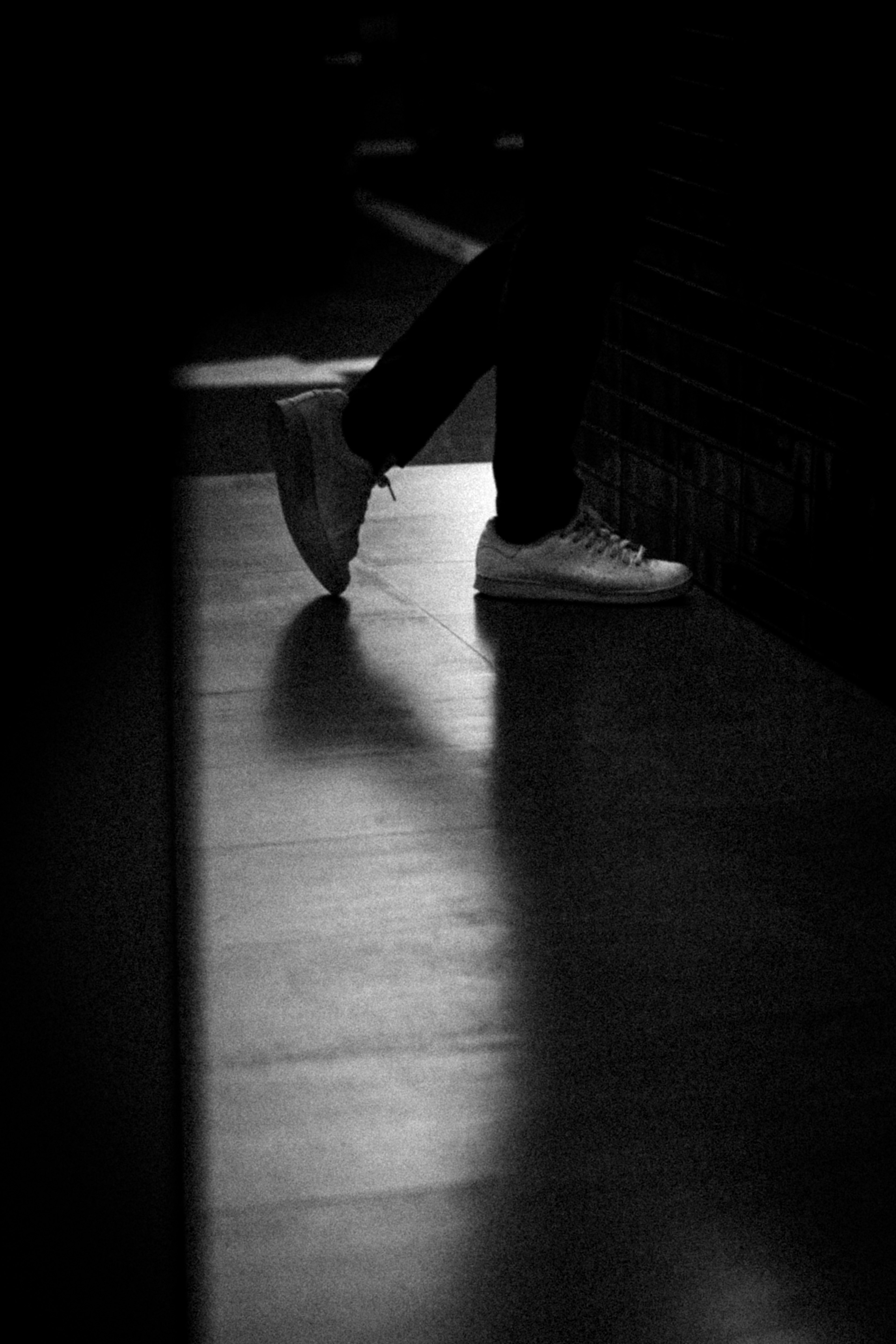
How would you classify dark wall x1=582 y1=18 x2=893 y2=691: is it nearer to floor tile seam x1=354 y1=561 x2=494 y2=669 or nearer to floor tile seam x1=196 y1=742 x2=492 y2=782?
floor tile seam x1=354 y1=561 x2=494 y2=669

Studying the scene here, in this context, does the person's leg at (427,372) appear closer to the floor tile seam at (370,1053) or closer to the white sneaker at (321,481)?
the white sneaker at (321,481)

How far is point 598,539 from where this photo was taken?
6.61ft

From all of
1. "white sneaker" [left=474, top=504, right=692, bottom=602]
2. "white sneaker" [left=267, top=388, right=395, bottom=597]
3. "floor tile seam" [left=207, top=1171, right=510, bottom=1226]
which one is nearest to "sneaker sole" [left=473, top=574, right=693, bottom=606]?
"white sneaker" [left=474, top=504, right=692, bottom=602]

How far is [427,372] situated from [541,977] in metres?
1.00

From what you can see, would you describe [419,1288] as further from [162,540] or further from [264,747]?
[264,747]

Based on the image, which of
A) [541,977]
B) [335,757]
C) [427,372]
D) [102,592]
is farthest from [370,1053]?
[427,372]

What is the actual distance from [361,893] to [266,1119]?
32 cm

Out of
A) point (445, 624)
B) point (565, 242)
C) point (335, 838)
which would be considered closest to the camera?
point (335, 838)

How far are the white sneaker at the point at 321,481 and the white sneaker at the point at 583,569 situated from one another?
0.16 metres

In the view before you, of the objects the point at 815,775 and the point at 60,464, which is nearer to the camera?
the point at 60,464

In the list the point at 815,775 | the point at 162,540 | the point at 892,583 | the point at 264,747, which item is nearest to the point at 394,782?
the point at 264,747

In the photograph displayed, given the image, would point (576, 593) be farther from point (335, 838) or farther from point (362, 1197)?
point (362, 1197)

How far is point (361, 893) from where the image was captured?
4.39ft

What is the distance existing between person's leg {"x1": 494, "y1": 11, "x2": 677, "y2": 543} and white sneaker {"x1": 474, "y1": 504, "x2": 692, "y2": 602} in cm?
2
